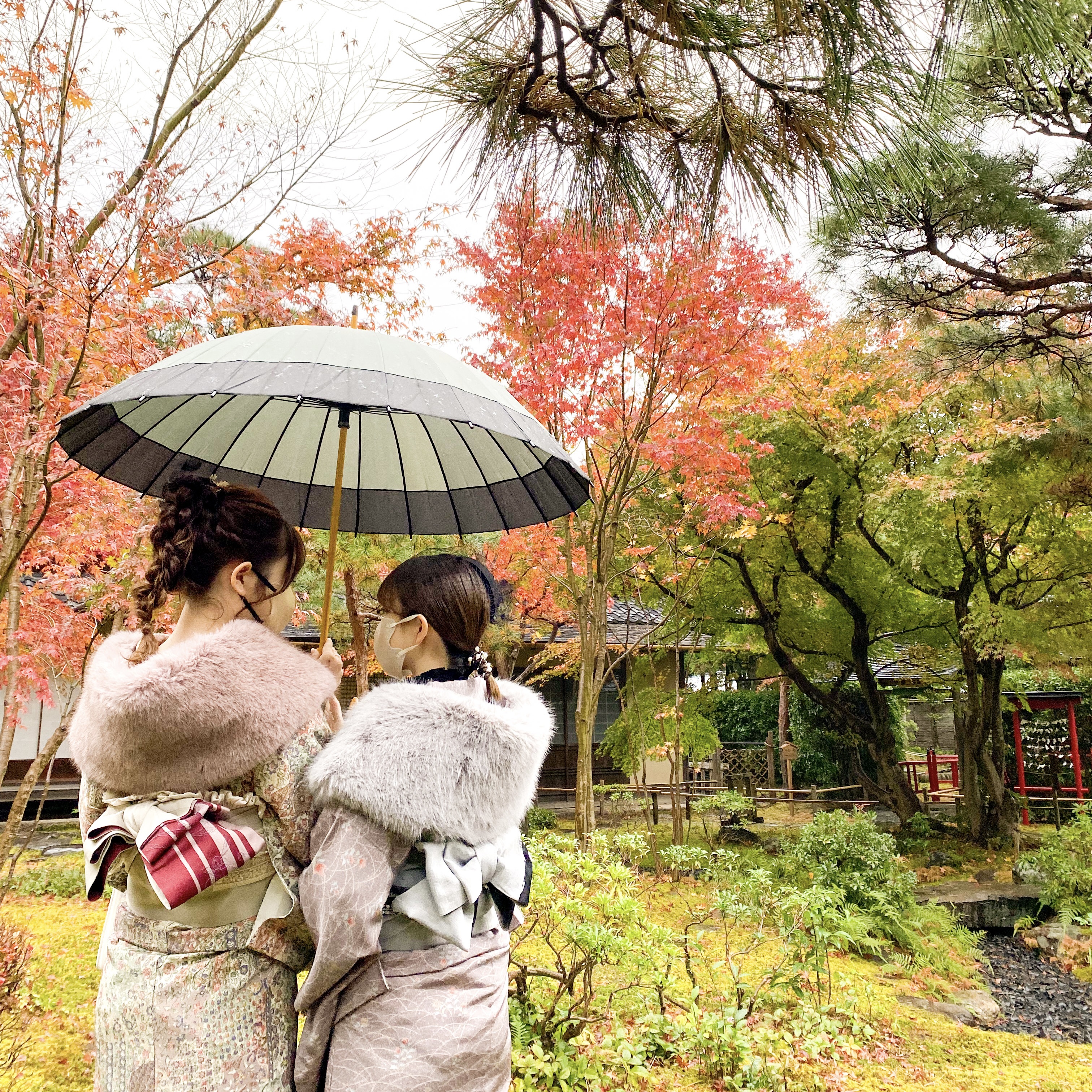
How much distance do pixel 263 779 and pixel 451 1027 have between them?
0.57m

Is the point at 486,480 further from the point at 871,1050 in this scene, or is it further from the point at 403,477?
the point at 871,1050

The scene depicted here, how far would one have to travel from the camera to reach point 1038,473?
7406 mm

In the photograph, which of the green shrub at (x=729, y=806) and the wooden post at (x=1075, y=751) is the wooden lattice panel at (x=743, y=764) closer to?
the green shrub at (x=729, y=806)

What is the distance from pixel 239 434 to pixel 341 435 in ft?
1.85

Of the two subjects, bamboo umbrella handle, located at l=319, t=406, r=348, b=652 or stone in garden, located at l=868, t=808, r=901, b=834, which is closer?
bamboo umbrella handle, located at l=319, t=406, r=348, b=652

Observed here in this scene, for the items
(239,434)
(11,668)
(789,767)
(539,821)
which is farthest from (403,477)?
(789,767)

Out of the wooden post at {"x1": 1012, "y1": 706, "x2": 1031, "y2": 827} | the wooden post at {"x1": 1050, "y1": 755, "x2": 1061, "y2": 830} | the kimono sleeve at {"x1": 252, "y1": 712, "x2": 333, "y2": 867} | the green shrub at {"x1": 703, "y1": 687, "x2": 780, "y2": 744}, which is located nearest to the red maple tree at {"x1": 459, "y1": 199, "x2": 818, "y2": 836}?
the kimono sleeve at {"x1": 252, "y1": 712, "x2": 333, "y2": 867}

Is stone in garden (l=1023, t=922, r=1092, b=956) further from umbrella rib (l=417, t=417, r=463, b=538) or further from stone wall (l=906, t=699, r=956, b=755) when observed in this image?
stone wall (l=906, t=699, r=956, b=755)

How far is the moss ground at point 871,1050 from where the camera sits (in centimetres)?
351

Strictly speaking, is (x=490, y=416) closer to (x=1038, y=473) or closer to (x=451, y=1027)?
(x=451, y=1027)

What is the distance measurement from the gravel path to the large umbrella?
5.44 m

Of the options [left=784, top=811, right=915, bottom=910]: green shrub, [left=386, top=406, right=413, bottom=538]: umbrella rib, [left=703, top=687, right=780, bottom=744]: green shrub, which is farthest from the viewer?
[left=703, top=687, right=780, bottom=744]: green shrub

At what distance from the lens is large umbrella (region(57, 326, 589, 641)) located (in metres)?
1.59

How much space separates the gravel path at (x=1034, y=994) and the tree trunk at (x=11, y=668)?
6.39m
